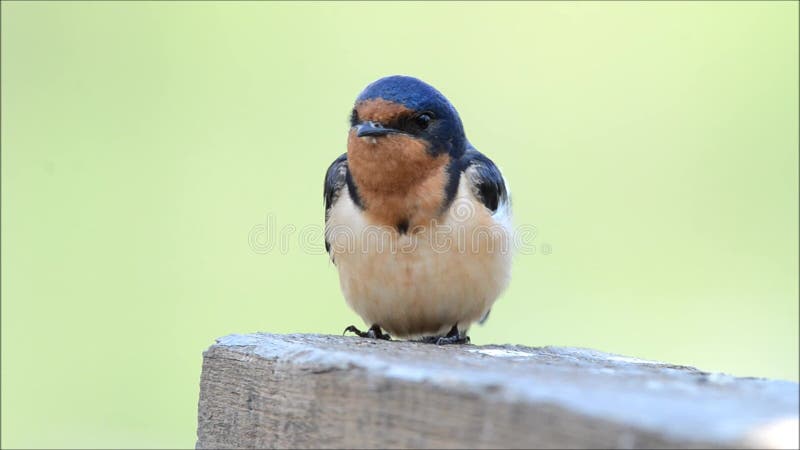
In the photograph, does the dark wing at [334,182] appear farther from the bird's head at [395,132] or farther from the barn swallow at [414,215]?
the bird's head at [395,132]

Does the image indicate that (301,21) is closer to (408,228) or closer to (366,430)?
(408,228)

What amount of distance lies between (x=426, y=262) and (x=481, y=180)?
41 cm

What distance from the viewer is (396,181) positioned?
4.10 meters

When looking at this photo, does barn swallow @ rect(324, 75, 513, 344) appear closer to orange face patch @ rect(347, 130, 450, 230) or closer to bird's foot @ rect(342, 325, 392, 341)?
orange face patch @ rect(347, 130, 450, 230)

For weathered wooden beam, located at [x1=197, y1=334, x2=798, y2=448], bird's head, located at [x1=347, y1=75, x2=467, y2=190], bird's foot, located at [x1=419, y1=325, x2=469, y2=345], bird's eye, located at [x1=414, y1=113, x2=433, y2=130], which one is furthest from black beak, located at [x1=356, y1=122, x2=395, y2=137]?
weathered wooden beam, located at [x1=197, y1=334, x2=798, y2=448]

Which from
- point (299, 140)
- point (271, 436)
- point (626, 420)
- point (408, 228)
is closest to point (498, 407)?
point (626, 420)

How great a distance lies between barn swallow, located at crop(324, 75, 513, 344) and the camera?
161 inches

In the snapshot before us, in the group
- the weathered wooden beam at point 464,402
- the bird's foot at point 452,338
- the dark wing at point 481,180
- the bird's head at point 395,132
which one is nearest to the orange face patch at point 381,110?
the bird's head at point 395,132

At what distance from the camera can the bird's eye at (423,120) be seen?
13.5ft

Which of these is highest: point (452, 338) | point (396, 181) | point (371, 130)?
point (371, 130)

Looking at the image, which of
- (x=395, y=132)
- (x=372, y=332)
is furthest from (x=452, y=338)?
(x=395, y=132)

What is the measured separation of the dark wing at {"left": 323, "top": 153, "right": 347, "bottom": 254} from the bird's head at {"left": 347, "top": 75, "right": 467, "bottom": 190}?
208 mm

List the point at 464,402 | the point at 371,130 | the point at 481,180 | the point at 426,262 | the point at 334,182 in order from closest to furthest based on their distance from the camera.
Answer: the point at 464,402
the point at 371,130
the point at 426,262
the point at 481,180
the point at 334,182

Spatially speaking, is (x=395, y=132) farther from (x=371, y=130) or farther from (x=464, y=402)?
(x=464, y=402)
